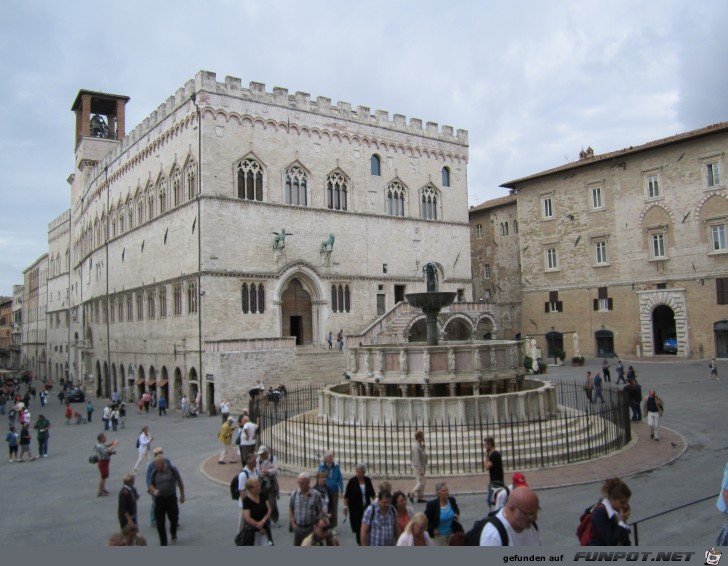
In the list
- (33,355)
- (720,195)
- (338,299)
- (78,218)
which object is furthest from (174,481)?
(33,355)

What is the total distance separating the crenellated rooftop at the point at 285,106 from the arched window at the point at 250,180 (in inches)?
147

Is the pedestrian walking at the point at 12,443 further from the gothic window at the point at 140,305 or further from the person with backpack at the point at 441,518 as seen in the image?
the gothic window at the point at 140,305

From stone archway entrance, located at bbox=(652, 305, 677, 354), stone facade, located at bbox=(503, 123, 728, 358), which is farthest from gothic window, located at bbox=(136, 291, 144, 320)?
stone archway entrance, located at bbox=(652, 305, 677, 354)

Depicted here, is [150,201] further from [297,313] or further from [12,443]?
[12,443]

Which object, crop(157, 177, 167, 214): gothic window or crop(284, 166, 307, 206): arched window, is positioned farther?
crop(157, 177, 167, 214): gothic window

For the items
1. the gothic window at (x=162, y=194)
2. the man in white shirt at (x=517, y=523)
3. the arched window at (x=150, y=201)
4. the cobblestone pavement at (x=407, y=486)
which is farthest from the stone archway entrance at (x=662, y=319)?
the man in white shirt at (x=517, y=523)

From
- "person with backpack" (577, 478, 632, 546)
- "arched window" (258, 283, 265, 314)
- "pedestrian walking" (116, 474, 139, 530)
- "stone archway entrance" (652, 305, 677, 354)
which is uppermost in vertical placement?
"arched window" (258, 283, 265, 314)

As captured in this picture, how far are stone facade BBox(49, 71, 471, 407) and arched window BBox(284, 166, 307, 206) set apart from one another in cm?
8

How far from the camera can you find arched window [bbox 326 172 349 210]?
122 feet

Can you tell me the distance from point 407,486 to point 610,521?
7.11 meters

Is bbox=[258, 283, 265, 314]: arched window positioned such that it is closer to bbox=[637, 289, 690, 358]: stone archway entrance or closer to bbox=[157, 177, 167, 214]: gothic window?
bbox=[157, 177, 167, 214]: gothic window

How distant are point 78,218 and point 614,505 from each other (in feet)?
200

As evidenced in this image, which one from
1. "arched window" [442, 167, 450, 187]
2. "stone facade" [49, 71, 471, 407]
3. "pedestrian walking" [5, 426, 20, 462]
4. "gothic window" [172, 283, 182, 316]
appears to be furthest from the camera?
"arched window" [442, 167, 450, 187]

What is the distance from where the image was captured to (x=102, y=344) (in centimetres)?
4712
